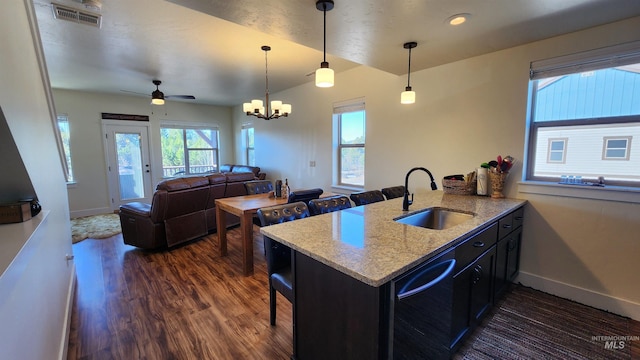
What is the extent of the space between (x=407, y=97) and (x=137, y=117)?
636cm

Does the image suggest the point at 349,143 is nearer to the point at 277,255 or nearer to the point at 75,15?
the point at 277,255

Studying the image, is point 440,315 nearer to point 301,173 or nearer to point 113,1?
point 113,1

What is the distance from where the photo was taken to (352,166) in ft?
14.7

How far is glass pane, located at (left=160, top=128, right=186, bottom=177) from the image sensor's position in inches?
268

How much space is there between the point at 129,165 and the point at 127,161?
104 millimetres

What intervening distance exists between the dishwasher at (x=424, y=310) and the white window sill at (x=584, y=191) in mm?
1798

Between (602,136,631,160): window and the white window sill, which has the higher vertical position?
(602,136,631,160): window

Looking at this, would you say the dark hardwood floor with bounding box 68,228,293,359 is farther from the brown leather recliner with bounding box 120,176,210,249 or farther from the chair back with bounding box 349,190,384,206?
the chair back with bounding box 349,190,384,206

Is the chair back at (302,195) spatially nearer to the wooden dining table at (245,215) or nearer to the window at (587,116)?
the wooden dining table at (245,215)

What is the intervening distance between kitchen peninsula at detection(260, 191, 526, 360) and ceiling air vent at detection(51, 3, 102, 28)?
2618 mm

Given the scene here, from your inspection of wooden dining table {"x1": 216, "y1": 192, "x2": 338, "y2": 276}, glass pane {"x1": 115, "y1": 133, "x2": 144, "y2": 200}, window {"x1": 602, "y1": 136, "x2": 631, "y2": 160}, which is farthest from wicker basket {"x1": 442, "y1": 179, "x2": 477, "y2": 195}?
glass pane {"x1": 115, "y1": 133, "x2": 144, "y2": 200}

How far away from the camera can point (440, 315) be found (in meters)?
1.48

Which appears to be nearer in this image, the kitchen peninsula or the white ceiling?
the kitchen peninsula

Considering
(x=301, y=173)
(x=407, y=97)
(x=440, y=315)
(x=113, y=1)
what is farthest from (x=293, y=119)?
(x=440, y=315)
